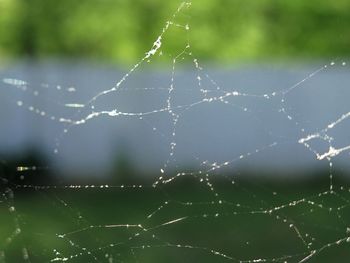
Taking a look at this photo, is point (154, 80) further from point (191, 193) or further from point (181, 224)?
point (181, 224)

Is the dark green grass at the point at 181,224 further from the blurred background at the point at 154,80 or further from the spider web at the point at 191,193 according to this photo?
the blurred background at the point at 154,80

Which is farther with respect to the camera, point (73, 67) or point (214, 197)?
point (73, 67)

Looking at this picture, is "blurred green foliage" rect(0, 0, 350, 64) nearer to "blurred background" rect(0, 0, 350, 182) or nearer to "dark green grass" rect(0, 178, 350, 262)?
"blurred background" rect(0, 0, 350, 182)

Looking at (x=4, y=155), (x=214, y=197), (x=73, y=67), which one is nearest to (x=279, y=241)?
(x=214, y=197)

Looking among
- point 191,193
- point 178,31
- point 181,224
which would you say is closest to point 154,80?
point 178,31

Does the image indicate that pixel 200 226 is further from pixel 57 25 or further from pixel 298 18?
pixel 298 18

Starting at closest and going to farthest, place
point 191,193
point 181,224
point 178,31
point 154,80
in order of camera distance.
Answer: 1. point 181,224
2. point 191,193
3. point 154,80
4. point 178,31
